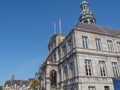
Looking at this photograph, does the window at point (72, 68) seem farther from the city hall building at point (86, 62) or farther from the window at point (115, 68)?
the window at point (115, 68)

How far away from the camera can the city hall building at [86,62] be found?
2520cm

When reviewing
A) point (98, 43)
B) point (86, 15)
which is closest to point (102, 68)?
point (98, 43)

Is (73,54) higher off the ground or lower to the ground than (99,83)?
higher

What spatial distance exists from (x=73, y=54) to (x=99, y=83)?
6283mm

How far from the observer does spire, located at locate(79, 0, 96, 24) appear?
44.7 meters

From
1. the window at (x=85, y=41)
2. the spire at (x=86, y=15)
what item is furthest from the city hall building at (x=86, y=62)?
the spire at (x=86, y=15)

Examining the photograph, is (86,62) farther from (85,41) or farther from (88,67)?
(85,41)

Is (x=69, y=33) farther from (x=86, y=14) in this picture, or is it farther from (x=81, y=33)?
(x=86, y=14)

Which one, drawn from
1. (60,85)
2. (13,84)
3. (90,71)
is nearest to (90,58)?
(90,71)

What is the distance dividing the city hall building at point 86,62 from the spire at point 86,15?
1320 centimetres

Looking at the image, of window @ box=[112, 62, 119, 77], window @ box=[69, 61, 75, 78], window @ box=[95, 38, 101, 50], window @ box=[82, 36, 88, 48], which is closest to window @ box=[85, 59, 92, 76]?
window @ box=[69, 61, 75, 78]

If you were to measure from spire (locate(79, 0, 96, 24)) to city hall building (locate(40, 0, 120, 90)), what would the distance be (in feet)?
43.3

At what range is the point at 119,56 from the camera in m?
29.5

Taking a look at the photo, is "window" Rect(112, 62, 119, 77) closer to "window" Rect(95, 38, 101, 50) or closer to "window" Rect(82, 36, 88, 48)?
"window" Rect(95, 38, 101, 50)
